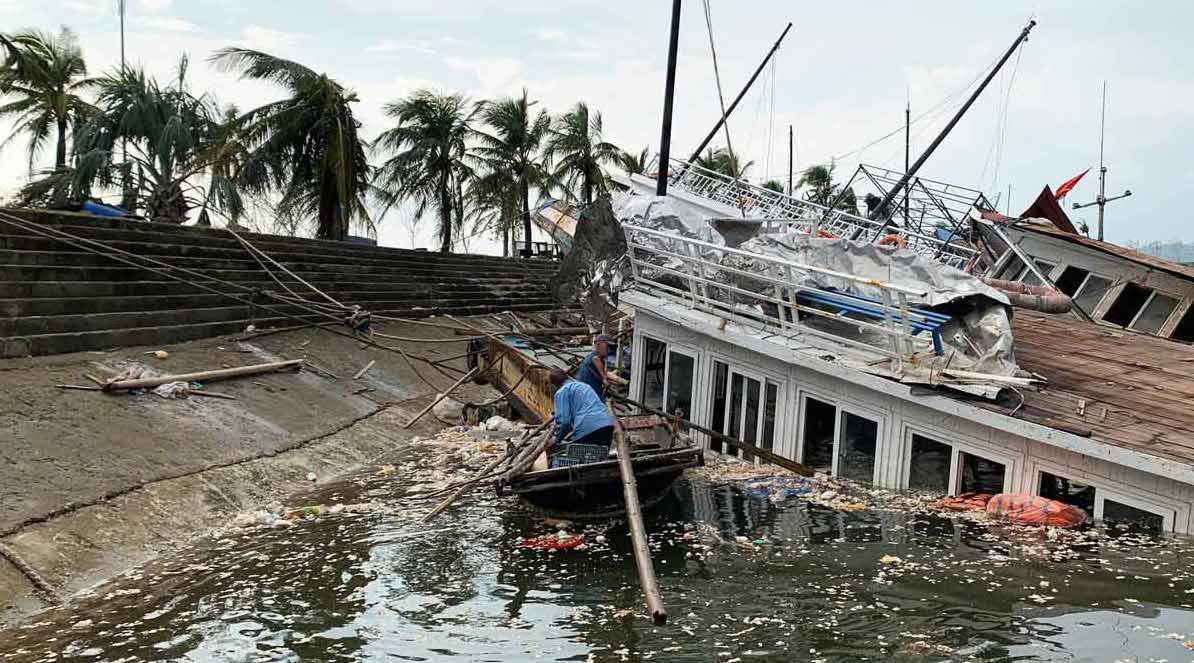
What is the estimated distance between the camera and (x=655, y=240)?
53.5ft

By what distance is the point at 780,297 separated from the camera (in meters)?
12.2

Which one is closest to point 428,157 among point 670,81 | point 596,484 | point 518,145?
point 518,145

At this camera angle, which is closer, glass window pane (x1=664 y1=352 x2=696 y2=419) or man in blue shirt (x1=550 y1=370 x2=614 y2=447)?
man in blue shirt (x1=550 y1=370 x2=614 y2=447)

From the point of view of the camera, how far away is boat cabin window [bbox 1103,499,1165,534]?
8.40 m

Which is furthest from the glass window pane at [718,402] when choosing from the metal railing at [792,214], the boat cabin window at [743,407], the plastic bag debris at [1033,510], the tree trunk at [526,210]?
the tree trunk at [526,210]

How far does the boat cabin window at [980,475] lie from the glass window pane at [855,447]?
4.47 ft

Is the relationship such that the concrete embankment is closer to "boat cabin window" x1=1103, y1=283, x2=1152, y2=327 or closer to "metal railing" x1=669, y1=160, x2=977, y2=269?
"metal railing" x1=669, y1=160, x2=977, y2=269

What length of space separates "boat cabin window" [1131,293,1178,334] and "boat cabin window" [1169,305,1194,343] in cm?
22

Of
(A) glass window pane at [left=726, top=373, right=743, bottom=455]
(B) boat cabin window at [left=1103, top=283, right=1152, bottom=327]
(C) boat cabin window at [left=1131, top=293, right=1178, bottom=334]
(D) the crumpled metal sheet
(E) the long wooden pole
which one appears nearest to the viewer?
(D) the crumpled metal sheet

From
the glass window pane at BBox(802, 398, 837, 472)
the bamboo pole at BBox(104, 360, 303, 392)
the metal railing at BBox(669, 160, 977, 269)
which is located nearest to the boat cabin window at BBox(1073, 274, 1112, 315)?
the metal railing at BBox(669, 160, 977, 269)

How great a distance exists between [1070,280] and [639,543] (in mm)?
13099

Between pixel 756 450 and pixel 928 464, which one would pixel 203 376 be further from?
pixel 928 464

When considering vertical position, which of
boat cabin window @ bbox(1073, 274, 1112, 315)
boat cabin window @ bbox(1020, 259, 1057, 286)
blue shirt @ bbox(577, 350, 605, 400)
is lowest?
blue shirt @ bbox(577, 350, 605, 400)

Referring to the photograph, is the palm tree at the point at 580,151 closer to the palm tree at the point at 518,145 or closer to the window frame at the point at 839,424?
the palm tree at the point at 518,145
